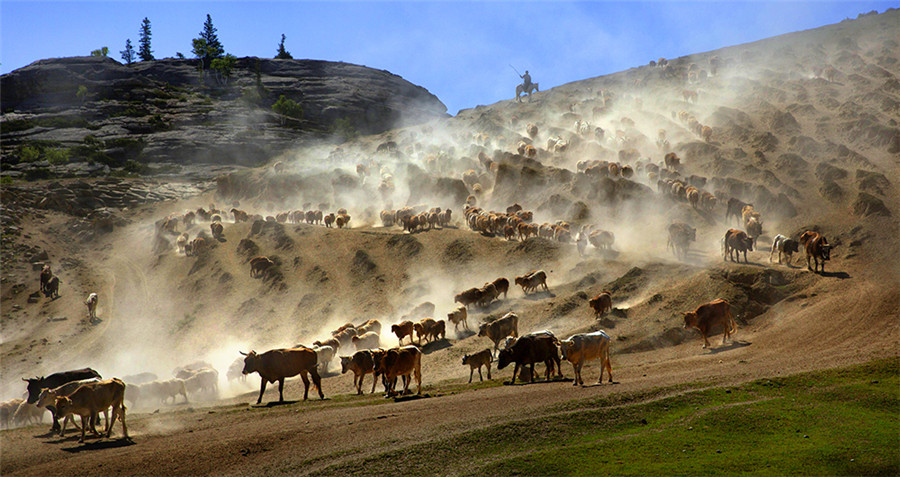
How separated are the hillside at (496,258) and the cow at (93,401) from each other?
47.7 inches

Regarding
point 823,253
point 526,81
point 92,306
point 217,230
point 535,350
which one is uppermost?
point 526,81

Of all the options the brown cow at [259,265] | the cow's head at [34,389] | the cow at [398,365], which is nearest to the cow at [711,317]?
the cow at [398,365]

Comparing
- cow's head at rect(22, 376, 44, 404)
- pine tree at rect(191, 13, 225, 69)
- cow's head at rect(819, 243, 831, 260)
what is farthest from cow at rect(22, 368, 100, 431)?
pine tree at rect(191, 13, 225, 69)

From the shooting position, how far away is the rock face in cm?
12112

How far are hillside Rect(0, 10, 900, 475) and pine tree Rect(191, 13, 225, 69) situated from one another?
3136 inches

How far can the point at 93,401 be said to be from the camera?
21.1 meters

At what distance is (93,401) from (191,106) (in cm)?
13718

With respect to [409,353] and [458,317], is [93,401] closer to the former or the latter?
[409,353]

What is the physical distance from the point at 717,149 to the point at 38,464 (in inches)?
2689

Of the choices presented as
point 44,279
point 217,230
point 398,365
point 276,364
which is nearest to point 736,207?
point 398,365

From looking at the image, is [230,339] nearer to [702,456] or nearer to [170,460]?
[170,460]

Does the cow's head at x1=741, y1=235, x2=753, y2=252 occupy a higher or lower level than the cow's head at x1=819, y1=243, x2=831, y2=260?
higher

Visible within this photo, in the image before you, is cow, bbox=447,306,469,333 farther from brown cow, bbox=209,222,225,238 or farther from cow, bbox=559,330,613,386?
brown cow, bbox=209,222,225,238

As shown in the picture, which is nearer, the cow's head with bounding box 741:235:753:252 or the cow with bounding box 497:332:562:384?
the cow with bounding box 497:332:562:384
